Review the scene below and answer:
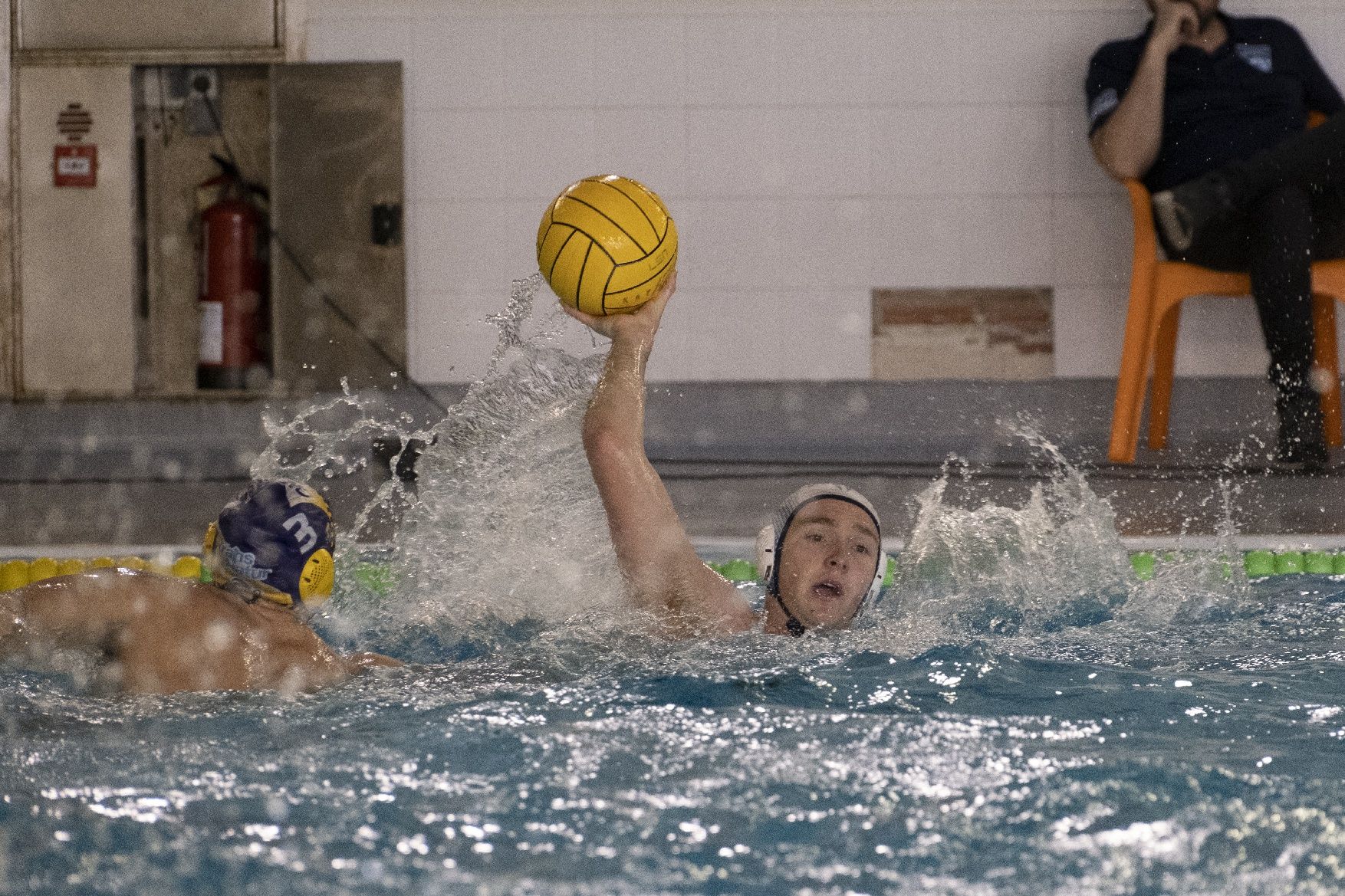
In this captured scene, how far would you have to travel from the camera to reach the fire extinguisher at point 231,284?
693cm

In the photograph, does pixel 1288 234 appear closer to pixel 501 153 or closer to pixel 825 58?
pixel 825 58

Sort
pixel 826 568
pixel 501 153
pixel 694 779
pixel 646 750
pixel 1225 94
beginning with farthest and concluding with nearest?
pixel 501 153, pixel 1225 94, pixel 826 568, pixel 646 750, pixel 694 779

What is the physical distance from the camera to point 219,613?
2.32 meters

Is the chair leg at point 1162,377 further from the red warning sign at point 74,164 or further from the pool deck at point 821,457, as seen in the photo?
the red warning sign at point 74,164

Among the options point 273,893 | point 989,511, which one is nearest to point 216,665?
point 273,893

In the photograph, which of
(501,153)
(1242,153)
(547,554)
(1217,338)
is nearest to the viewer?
(547,554)

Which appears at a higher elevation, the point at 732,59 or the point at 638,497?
A: the point at 732,59

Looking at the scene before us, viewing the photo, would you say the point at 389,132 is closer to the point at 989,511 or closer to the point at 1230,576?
the point at 989,511

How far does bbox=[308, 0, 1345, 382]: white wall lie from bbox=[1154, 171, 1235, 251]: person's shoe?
1110 millimetres

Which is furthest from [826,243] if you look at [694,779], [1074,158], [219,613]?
[694,779]

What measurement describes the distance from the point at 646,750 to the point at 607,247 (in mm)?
841

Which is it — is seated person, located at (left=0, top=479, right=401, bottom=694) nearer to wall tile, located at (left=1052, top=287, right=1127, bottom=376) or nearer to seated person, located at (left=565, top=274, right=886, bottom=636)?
seated person, located at (left=565, top=274, right=886, bottom=636)

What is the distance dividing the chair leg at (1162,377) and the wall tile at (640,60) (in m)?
2.30

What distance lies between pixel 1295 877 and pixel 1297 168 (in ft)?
14.8
